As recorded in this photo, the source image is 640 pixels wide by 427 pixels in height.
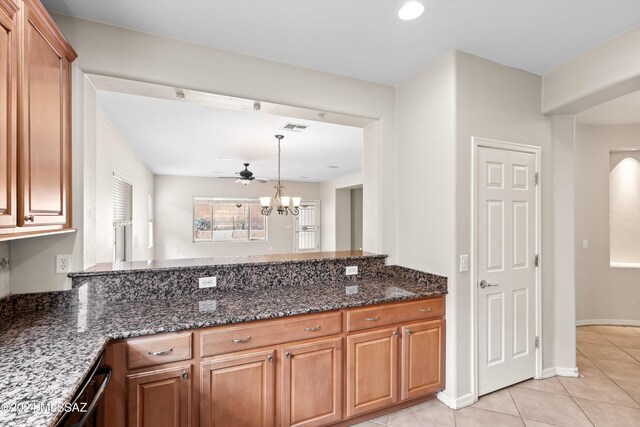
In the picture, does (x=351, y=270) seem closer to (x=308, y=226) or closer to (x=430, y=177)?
(x=430, y=177)

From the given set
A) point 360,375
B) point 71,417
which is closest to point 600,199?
point 360,375

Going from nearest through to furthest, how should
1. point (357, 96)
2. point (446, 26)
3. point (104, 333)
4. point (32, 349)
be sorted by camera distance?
point (32, 349)
point (104, 333)
point (446, 26)
point (357, 96)

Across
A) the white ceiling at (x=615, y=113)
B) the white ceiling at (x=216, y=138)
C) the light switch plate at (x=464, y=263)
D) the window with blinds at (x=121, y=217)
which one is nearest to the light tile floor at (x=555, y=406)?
the light switch plate at (x=464, y=263)

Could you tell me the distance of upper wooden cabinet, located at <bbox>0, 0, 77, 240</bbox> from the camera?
1207mm

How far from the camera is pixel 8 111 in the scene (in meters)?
1.22

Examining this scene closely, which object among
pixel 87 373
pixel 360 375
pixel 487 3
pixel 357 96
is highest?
pixel 487 3

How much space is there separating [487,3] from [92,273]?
284 centimetres

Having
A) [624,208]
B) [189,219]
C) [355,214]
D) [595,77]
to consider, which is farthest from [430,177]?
[189,219]

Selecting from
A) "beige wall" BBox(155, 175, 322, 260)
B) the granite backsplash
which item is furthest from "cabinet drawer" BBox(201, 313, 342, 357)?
"beige wall" BBox(155, 175, 322, 260)

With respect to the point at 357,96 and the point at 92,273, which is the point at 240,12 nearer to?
the point at 357,96

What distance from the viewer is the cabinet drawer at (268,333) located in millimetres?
1625

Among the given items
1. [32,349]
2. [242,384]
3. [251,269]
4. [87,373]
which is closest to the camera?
[87,373]

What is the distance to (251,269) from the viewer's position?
2.30 m

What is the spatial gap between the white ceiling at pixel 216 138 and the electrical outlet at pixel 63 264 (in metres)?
1.66
